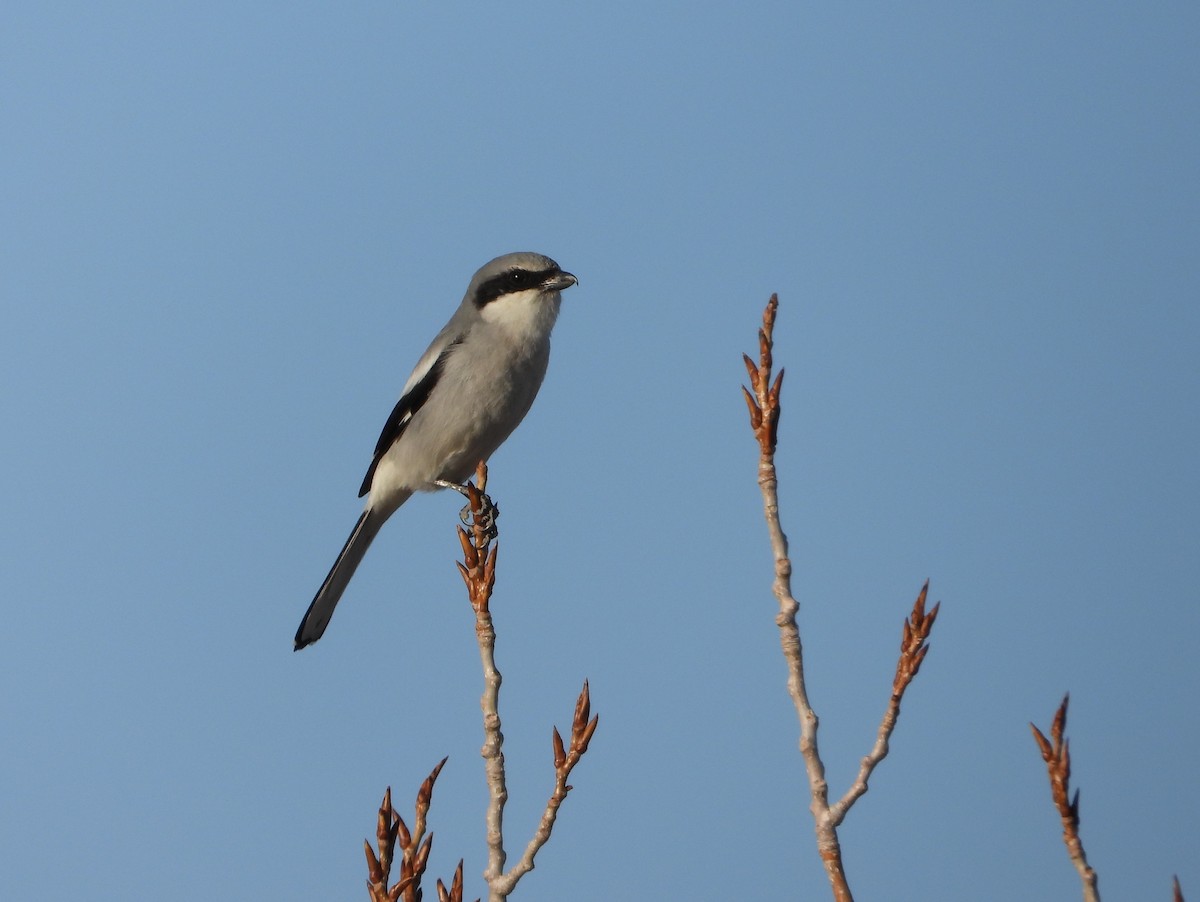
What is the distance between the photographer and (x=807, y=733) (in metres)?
2.14

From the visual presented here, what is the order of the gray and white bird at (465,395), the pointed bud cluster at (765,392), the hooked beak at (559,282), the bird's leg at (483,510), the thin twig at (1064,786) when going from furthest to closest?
1. the hooked beak at (559,282)
2. the gray and white bird at (465,395)
3. the bird's leg at (483,510)
4. the pointed bud cluster at (765,392)
5. the thin twig at (1064,786)

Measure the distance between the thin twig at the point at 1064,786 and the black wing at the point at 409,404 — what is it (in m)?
4.89

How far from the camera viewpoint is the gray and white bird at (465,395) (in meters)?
6.23

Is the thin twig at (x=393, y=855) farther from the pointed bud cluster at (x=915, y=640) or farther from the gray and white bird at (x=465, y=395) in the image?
the gray and white bird at (x=465, y=395)

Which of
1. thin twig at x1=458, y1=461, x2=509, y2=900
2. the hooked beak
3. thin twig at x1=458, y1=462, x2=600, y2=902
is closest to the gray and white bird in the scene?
the hooked beak

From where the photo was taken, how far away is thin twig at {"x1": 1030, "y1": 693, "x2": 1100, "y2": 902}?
1.81 m

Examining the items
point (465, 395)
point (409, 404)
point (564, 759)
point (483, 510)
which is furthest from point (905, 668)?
point (409, 404)

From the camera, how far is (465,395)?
6.21m

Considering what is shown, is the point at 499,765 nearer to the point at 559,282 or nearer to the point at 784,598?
the point at 784,598

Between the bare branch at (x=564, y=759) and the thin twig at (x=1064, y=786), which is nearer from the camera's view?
the thin twig at (x=1064, y=786)

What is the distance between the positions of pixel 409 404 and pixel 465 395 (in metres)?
0.57

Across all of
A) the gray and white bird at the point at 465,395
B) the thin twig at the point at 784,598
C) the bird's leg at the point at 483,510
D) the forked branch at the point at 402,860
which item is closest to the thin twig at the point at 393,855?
the forked branch at the point at 402,860

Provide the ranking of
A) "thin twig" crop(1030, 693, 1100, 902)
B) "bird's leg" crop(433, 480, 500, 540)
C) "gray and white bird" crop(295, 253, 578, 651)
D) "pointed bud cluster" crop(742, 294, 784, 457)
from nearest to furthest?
"thin twig" crop(1030, 693, 1100, 902) → "pointed bud cluster" crop(742, 294, 784, 457) → "bird's leg" crop(433, 480, 500, 540) → "gray and white bird" crop(295, 253, 578, 651)

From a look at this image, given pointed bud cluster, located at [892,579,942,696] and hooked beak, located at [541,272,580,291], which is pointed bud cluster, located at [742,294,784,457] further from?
hooked beak, located at [541,272,580,291]
